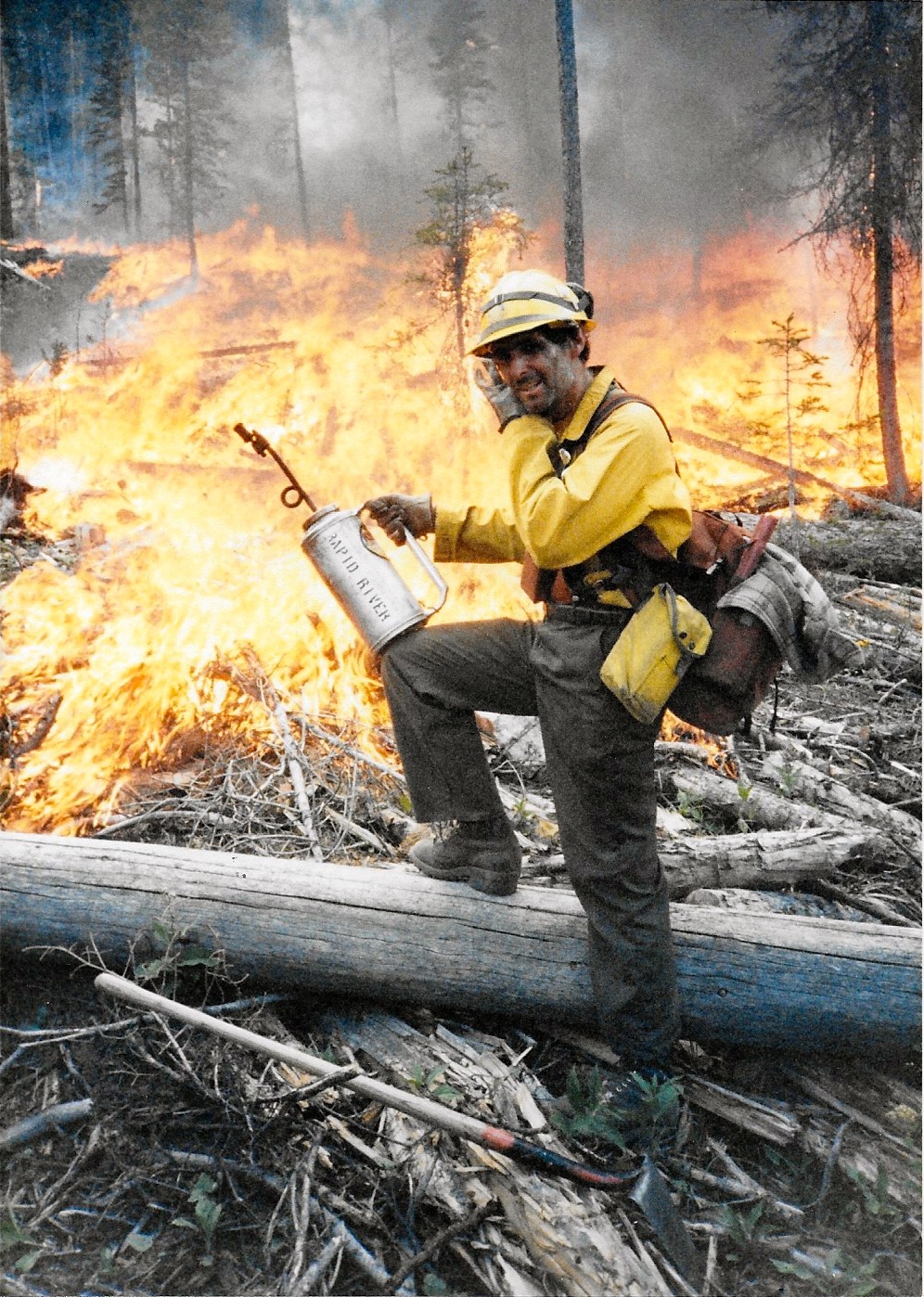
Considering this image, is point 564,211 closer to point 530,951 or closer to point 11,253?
point 11,253

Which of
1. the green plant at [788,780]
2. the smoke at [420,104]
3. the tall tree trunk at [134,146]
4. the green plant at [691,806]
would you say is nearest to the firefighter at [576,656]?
the green plant at [691,806]

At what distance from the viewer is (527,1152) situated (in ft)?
7.20

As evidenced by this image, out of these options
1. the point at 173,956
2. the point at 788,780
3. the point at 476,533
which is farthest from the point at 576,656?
the point at 788,780

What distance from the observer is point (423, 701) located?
276 cm

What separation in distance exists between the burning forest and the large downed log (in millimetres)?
14

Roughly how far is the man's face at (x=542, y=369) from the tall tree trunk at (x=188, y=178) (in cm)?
418

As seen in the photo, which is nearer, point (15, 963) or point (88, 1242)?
point (88, 1242)

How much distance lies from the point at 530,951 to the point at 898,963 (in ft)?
3.85

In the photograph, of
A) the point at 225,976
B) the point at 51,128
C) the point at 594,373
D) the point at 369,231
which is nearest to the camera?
the point at 594,373

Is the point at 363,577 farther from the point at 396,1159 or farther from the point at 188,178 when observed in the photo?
the point at 188,178

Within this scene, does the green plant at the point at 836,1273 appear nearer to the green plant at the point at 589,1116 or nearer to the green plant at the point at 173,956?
the green plant at the point at 589,1116

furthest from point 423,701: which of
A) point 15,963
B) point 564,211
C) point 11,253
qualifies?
point 11,253

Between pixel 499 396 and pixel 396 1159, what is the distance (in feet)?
7.43

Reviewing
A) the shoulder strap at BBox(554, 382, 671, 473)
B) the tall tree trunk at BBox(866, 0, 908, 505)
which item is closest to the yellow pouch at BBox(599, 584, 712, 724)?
the shoulder strap at BBox(554, 382, 671, 473)
